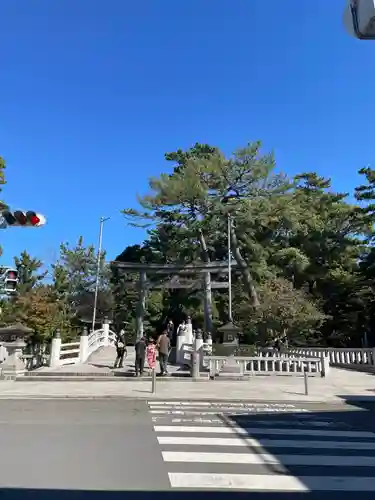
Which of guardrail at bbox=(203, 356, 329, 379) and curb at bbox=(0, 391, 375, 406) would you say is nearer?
curb at bbox=(0, 391, 375, 406)

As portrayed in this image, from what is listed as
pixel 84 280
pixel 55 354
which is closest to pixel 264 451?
pixel 55 354

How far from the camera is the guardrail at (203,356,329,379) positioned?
2077 cm

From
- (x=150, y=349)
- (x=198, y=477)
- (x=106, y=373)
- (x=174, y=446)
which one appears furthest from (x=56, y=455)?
(x=106, y=373)

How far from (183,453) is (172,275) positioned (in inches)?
1248

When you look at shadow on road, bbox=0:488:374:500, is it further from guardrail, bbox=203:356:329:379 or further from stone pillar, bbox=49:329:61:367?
stone pillar, bbox=49:329:61:367

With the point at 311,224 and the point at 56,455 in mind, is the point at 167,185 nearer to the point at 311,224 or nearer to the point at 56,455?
the point at 311,224

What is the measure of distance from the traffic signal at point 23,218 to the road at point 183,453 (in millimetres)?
4521

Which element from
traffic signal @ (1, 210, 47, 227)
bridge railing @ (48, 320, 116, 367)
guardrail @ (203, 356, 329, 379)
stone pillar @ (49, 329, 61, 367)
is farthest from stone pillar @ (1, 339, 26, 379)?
traffic signal @ (1, 210, 47, 227)

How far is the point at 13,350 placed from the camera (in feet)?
65.3

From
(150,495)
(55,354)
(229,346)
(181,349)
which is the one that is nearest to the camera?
(150,495)

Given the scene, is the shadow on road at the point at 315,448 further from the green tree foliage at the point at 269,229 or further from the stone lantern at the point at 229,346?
the green tree foliage at the point at 269,229

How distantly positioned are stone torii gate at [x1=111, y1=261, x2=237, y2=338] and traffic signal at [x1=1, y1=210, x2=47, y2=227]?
25519mm

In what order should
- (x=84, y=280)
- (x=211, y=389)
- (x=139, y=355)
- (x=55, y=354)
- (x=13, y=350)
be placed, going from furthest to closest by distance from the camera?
(x=84, y=280)
(x=55, y=354)
(x=13, y=350)
(x=139, y=355)
(x=211, y=389)

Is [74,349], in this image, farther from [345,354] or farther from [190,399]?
[345,354]
